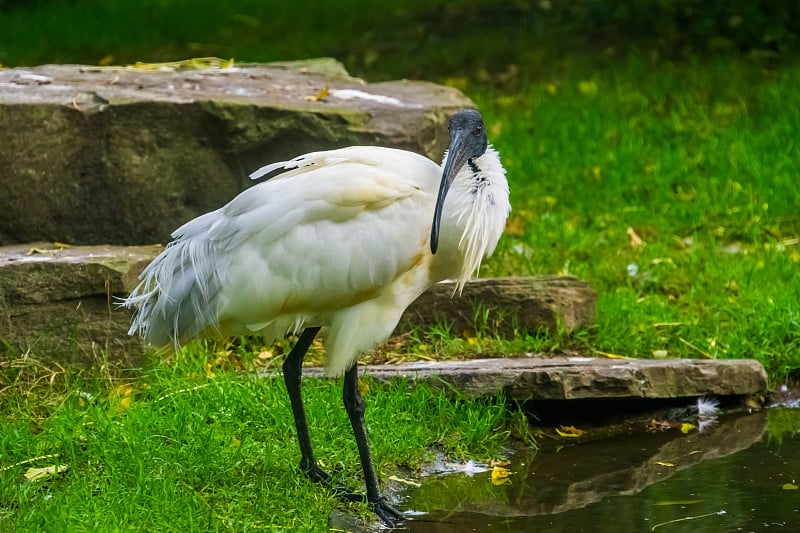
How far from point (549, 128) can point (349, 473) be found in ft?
16.9

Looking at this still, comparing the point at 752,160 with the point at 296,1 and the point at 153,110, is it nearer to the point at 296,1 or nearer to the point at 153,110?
the point at 153,110

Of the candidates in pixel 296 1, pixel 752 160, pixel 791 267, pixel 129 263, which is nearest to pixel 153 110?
pixel 129 263

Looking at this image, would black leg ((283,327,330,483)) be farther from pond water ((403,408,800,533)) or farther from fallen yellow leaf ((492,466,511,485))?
fallen yellow leaf ((492,466,511,485))

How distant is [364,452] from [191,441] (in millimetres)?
694

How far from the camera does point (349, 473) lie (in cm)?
516

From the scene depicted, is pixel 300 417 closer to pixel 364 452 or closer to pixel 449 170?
pixel 364 452

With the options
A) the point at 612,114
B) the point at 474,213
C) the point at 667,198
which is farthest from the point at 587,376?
the point at 612,114

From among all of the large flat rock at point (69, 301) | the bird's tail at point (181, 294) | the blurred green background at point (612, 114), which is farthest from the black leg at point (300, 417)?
the blurred green background at point (612, 114)

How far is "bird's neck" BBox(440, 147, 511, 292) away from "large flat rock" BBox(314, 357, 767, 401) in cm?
86

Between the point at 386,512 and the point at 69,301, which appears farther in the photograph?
the point at 69,301

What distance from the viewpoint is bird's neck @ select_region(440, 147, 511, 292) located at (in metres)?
4.77

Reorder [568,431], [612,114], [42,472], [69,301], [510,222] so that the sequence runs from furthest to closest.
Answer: [612,114], [510,222], [568,431], [69,301], [42,472]

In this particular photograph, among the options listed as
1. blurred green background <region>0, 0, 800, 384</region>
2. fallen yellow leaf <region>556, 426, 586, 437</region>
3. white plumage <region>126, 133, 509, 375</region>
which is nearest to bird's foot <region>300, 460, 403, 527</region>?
white plumage <region>126, 133, 509, 375</region>

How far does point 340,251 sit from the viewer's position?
15.4 feet
